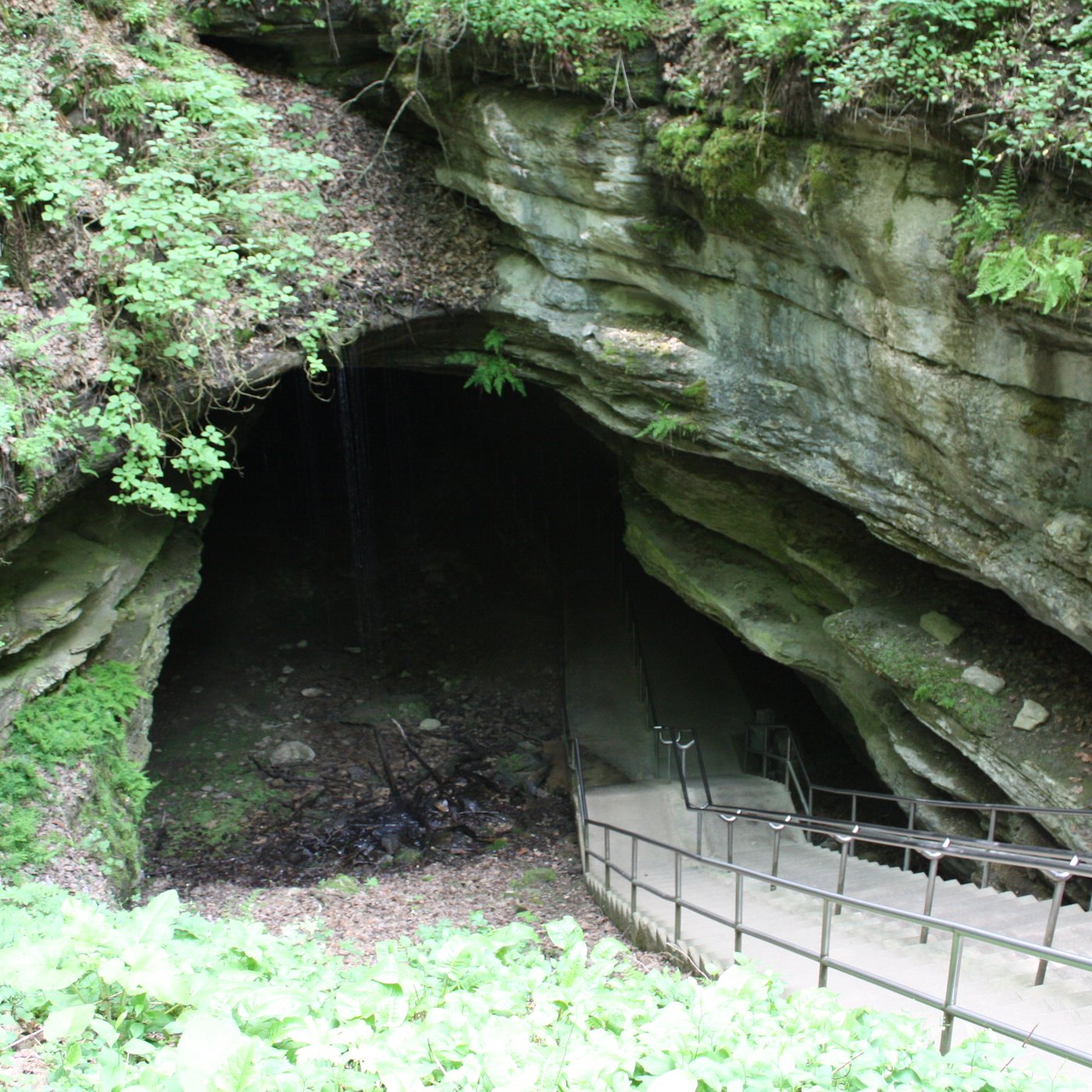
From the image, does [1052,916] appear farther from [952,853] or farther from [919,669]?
[919,669]

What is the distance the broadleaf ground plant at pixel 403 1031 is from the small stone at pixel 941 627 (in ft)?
16.4

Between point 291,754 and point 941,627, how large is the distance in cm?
782

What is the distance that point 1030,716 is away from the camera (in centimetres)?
681

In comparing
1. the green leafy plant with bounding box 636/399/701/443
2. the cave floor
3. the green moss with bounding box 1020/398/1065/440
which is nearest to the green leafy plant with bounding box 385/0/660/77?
the green leafy plant with bounding box 636/399/701/443

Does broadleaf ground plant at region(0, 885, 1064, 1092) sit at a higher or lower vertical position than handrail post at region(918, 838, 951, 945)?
higher

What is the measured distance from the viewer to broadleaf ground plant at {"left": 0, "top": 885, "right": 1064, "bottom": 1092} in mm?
2588

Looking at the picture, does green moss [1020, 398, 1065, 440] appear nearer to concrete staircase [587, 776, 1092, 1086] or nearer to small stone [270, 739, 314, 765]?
concrete staircase [587, 776, 1092, 1086]

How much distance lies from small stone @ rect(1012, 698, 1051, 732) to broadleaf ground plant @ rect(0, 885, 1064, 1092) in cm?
440

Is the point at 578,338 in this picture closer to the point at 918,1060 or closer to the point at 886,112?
the point at 886,112

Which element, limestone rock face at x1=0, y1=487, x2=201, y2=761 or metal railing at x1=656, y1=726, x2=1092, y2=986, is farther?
limestone rock face at x1=0, y1=487, x2=201, y2=761

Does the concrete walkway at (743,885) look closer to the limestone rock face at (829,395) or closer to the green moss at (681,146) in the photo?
the limestone rock face at (829,395)

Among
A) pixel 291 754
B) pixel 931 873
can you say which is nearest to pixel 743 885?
pixel 931 873

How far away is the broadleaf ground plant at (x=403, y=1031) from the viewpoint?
2.59 m

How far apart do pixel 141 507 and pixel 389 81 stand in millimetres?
5076
